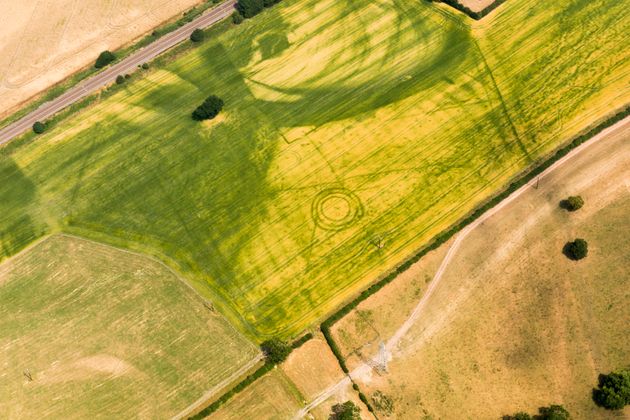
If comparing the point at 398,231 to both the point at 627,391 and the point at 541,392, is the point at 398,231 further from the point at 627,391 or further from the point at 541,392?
the point at 627,391

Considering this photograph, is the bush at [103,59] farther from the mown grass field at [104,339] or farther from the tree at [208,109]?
the mown grass field at [104,339]

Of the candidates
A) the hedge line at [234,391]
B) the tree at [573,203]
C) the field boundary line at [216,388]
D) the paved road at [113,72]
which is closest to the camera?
the hedge line at [234,391]

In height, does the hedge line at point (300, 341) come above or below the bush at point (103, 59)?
below

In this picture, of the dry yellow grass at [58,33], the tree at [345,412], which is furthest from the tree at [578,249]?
the dry yellow grass at [58,33]

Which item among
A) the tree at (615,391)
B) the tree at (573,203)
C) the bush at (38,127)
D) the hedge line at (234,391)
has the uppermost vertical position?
the bush at (38,127)

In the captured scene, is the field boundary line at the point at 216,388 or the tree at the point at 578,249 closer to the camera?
the field boundary line at the point at 216,388

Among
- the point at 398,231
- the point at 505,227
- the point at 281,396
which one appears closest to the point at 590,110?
the point at 505,227

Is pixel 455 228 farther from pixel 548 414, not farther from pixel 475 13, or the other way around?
pixel 475 13
